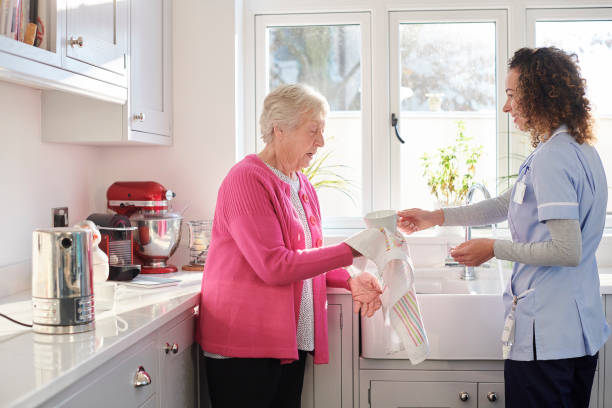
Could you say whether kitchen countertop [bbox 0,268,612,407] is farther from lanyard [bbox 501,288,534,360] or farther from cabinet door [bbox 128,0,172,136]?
lanyard [bbox 501,288,534,360]

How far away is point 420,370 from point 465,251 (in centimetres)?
61

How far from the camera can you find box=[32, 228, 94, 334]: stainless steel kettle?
54.1 inches

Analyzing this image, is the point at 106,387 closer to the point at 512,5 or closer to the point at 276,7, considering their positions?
the point at 276,7

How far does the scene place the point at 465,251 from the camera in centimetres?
178

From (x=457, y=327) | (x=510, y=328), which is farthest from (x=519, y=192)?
(x=457, y=327)

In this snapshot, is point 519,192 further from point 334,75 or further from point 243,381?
point 334,75

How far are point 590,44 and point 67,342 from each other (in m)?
2.52

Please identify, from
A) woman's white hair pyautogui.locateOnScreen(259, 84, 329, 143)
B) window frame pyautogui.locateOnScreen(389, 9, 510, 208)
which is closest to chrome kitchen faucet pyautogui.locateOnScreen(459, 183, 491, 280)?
window frame pyautogui.locateOnScreen(389, 9, 510, 208)

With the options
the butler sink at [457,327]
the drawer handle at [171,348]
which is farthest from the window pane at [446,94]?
the drawer handle at [171,348]

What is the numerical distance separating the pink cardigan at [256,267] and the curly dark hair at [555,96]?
0.64 metres

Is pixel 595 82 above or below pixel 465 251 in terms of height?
above

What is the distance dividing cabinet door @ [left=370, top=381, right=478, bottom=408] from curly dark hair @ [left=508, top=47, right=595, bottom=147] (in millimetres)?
971

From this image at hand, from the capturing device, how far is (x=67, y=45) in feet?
5.51

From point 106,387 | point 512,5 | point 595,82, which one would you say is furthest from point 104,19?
point 595,82
